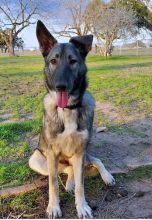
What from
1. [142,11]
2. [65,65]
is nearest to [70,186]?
[65,65]

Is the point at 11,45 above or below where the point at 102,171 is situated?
above

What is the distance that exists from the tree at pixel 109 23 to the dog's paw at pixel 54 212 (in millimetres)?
36115

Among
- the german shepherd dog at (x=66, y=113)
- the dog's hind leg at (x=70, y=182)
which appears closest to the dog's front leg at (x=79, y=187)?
the german shepherd dog at (x=66, y=113)

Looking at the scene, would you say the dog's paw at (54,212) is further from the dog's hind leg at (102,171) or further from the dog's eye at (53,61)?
the dog's eye at (53,61)

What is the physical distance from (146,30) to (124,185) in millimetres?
45573

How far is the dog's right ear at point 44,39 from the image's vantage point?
3650 millimetres

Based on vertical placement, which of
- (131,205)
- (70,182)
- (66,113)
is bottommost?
(131,205)

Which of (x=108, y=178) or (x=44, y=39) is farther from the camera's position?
(x=108, y=178)

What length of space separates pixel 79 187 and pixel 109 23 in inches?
1425

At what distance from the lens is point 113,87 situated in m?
11.2

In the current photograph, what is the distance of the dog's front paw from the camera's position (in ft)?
12.2

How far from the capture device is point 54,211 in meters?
3.73

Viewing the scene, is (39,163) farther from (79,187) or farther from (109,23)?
(109,23)

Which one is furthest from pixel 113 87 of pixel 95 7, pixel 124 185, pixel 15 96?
pixel 95 7
